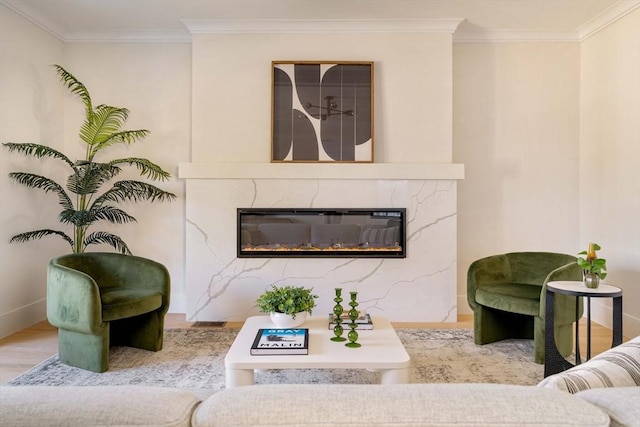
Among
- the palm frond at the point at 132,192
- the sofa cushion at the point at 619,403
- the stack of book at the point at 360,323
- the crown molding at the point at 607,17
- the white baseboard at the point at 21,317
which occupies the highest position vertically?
the crown molding at the point at 607,17

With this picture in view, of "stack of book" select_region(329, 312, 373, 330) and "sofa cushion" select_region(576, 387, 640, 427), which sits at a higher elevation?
"sofa cushion" select_region(576, 387, 640, 427)

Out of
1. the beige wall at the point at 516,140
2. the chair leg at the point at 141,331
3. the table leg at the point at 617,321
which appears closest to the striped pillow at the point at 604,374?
the table leg at the point at 617,321

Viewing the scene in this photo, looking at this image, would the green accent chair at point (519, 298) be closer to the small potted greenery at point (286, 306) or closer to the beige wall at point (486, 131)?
the beige wall at point (486, 131)

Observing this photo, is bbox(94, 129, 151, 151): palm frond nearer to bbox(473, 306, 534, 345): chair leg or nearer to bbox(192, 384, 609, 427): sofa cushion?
bbox(473, 306, 534, 345): chair leg

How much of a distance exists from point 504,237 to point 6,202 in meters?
4.47

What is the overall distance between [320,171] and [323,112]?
0.55 m

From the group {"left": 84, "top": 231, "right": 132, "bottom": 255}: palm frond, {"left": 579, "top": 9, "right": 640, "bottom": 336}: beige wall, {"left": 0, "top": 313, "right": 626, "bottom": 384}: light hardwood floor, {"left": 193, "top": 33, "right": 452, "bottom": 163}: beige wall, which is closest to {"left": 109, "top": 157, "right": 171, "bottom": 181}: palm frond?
{"left": 193, "top": 33, "right": 452, "bottom": 163}: beige wall

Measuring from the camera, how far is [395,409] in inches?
28.0

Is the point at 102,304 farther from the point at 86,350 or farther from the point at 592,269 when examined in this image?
the point at 592,269

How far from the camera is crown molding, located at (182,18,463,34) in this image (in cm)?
403

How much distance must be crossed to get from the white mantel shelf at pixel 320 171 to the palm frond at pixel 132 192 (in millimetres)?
300

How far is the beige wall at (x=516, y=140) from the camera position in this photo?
14.3ft

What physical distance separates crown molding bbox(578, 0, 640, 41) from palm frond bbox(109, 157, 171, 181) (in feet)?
13.4

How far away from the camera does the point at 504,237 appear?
4379mm
